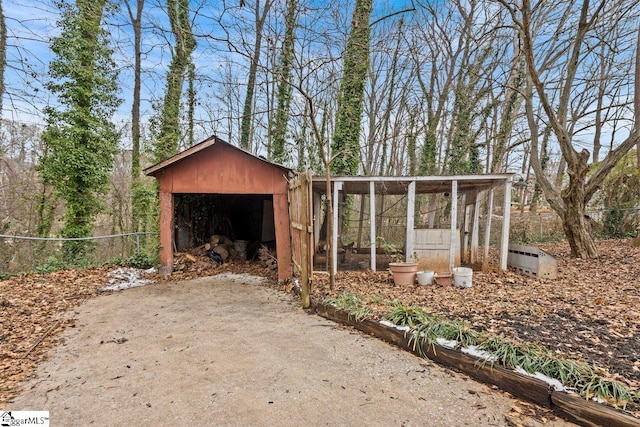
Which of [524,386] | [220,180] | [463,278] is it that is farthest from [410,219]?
[524,386]

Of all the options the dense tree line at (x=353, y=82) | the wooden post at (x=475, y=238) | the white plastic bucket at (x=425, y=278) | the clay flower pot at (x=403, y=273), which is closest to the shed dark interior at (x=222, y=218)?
the dense tree line at (x=353, y=82)

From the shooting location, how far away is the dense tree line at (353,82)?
5.82 m

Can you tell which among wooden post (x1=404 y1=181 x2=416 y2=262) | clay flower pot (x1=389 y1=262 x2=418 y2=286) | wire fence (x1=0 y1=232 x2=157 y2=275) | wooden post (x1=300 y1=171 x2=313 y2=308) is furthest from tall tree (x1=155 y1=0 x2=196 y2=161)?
clay flower pot (x1=389 y1=262 x2=418 y2=286)

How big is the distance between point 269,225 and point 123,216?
277 inches

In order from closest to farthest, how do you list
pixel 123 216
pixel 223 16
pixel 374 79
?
pixel 223 16 → pixel 123 216 → pixel 374 79

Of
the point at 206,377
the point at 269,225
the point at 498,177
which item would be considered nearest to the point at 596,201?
the point at 498,177

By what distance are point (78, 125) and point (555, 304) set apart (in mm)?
10984

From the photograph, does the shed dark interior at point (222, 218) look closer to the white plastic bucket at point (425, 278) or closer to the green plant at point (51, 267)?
the green plant at point (51, 267)

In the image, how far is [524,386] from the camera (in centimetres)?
249

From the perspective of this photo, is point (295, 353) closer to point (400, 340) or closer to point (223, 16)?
point (400, 340)

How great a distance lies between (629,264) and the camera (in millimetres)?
6867

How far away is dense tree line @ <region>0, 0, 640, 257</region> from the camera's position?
5.82 metres

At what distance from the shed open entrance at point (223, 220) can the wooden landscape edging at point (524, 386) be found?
6.43m

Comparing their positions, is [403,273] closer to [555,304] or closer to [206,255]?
[555,304]
